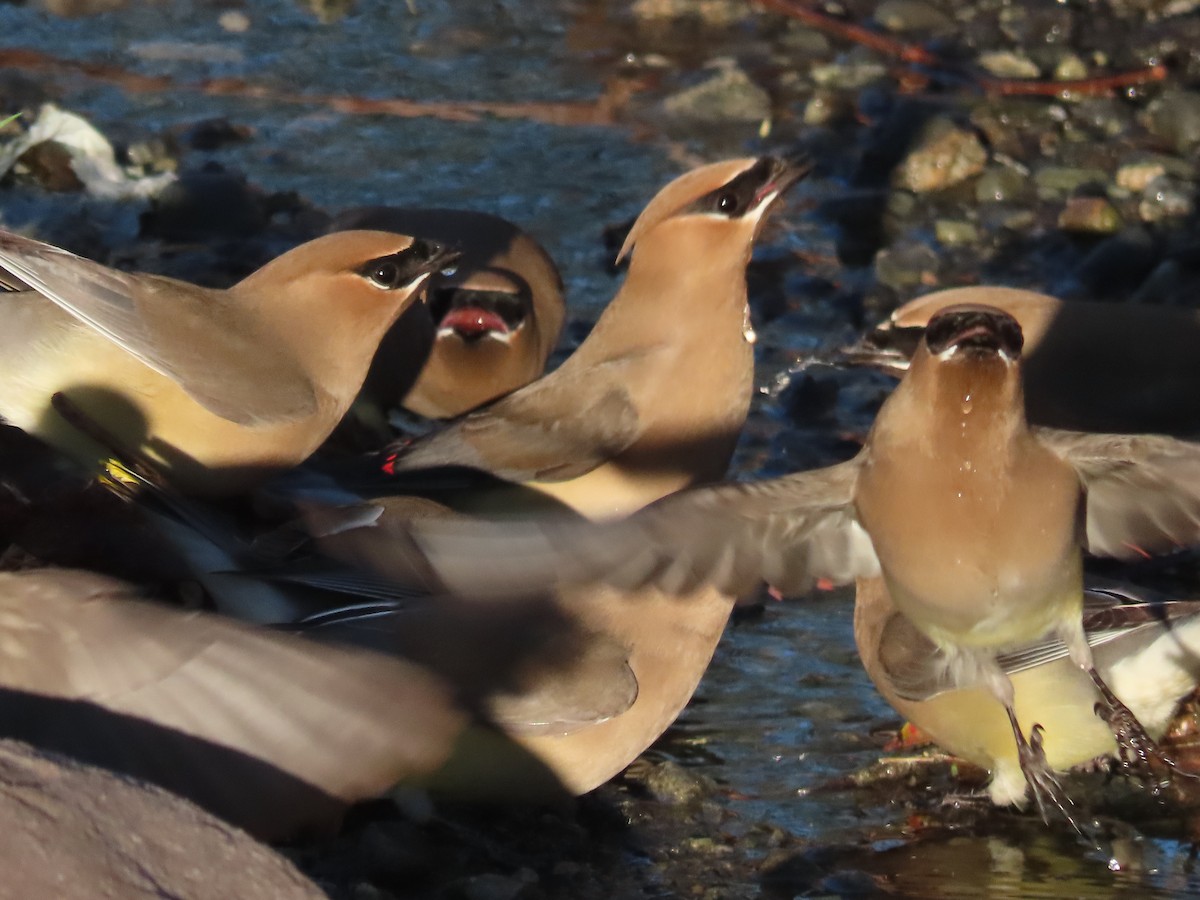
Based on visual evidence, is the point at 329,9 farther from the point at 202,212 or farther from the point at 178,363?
Result: the point at 178,363

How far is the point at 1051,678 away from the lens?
180 inches

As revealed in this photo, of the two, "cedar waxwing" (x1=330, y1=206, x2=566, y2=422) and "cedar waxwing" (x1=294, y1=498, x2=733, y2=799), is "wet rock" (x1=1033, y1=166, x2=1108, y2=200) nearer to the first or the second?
"cedar waxwing" (x1=330, y1=206, x2=566, y2=422)

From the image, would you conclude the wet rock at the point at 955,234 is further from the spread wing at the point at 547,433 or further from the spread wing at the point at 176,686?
the spread wing at the point at 176,686

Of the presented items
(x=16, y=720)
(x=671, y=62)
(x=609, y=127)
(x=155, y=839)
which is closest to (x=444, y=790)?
(x=16, y=720)

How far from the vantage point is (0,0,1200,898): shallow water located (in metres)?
4.12

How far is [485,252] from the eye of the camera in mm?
6793

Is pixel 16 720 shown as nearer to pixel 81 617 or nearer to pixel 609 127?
pixel 81 617

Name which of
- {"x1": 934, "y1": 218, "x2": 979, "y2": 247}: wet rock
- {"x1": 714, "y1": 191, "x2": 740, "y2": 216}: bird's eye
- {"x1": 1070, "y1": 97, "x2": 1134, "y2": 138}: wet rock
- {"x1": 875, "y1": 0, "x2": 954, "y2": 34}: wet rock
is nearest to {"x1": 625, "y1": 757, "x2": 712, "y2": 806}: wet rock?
{"x1": 714, "y1": 191, "x2": 740, "y2": 216}: bird's eye

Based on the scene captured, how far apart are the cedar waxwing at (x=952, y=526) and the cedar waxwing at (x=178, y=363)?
95 centimetres

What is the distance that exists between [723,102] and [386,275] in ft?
12.3

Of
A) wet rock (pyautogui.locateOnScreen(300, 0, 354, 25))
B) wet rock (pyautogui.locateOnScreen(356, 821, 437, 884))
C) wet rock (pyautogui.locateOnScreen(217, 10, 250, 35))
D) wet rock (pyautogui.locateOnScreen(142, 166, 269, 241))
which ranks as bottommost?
wet rock (pyautogui.locateOnScreen(300, 0, 354, 25))

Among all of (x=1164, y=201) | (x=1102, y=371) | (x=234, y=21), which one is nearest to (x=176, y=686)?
(x=1102, y=371)

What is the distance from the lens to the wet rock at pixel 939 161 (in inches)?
310

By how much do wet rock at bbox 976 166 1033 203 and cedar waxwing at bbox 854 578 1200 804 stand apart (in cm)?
333
